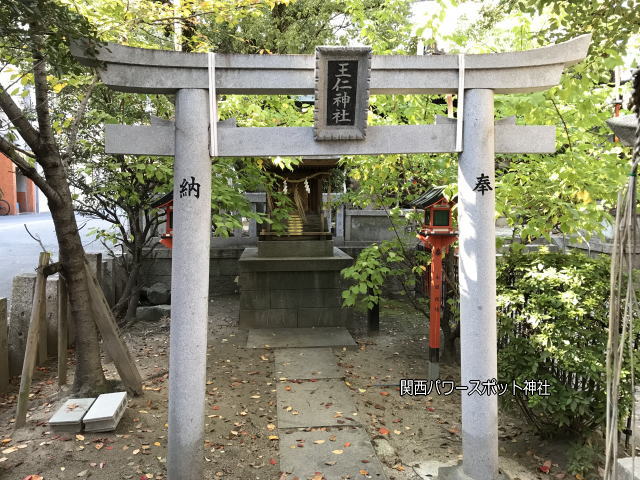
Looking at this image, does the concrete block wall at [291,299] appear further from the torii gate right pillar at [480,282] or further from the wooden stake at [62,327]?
the torii gate right pillar at [480,282]

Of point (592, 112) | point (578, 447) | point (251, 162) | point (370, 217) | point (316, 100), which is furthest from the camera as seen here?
point (370, 217)

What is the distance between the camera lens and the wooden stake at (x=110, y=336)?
6000 mm

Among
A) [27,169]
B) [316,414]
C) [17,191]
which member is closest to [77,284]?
[27,169]

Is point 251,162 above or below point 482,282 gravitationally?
above

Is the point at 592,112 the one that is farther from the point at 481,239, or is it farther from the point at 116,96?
the point at 116,96

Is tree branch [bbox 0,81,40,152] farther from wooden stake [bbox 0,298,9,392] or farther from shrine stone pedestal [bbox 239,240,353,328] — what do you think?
shrine stone pedestal [bbox 239,240,353,328]

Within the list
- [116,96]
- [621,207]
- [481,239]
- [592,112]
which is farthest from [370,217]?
[621,207]

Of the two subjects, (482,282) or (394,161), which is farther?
(394,161)

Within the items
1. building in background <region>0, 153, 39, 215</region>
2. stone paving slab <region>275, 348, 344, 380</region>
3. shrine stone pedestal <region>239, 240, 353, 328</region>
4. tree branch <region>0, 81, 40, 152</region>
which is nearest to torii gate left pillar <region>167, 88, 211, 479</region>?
tree branch <region>0, 81, 40, 152</region>

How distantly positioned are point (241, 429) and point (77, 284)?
2.64 metres

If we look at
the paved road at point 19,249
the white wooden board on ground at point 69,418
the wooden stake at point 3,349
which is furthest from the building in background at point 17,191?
the white wooden board on ground at point 69,418

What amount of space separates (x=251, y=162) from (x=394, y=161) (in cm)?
252

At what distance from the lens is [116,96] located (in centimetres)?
893

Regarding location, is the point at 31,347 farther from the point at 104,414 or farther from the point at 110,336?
the point at 104,414
